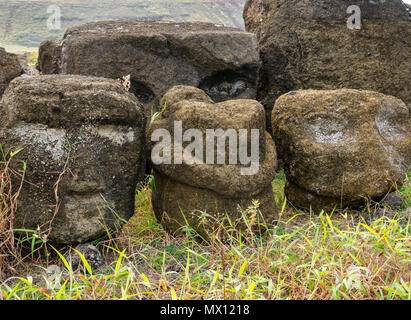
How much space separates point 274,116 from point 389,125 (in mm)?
973

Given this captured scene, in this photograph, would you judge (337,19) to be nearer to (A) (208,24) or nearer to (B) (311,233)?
(A) (208,24)

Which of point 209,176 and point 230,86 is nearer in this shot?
point 209,176

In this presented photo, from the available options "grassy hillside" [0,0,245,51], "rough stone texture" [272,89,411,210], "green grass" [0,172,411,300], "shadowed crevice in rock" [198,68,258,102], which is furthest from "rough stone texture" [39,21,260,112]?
"grassy hillside" [0,0,245,51]

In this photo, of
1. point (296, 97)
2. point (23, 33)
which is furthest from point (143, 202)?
point (23, 33)

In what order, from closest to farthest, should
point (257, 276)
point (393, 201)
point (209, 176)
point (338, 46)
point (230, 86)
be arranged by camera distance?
point (257, 276)
point (209, 176)
point (393, 201)
point (230, 86)
point (338, 46)

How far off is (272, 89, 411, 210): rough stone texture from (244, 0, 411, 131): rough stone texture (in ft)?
3.58

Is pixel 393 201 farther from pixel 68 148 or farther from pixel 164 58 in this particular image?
pixel 68 148

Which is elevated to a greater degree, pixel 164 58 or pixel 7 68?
pixel 164 58

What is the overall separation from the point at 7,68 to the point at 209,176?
285 cm

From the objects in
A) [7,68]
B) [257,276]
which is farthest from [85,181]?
[7,68]

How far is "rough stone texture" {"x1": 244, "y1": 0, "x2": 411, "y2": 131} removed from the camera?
461cm

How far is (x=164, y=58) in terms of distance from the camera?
4262 millimetres

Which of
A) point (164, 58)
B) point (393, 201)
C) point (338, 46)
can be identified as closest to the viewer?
point (393, 201)

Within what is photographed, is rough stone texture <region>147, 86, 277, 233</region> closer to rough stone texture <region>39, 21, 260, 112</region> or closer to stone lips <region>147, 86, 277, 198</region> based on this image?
stone lips <region>147, 86, 277, 198</region>
